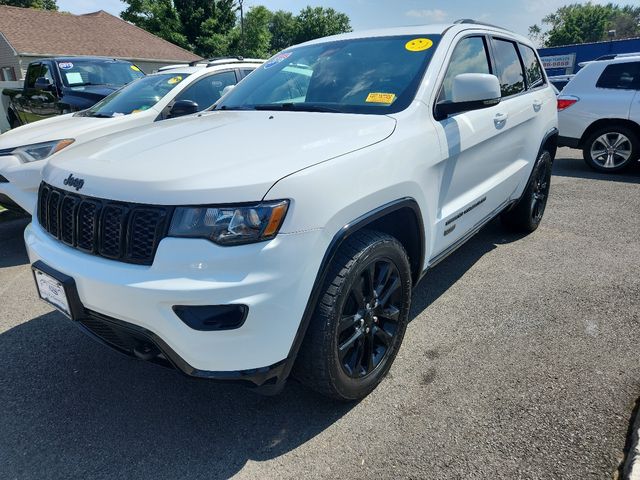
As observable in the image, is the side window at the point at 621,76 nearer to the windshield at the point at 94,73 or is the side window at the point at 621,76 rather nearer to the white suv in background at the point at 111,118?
the white suv in background at the point at 111,118

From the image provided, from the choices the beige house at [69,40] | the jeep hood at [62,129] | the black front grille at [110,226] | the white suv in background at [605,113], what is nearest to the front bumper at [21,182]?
the jeep hood at [62,129]

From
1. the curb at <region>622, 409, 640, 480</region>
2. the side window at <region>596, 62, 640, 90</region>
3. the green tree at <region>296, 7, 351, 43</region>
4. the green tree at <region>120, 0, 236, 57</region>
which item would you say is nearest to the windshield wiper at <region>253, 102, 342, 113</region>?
the curb at <region>622, 409, 640, 480</region>

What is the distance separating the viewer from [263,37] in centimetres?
4931

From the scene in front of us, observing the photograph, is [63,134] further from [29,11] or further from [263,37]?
[263,37]

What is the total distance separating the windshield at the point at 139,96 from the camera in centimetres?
548

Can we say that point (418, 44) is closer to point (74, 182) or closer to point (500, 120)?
point (500, 120)

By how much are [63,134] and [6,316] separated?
2.03 m

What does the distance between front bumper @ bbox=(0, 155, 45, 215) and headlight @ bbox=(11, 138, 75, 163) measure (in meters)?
0.09

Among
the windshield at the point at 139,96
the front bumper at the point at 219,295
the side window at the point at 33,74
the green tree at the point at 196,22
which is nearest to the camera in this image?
the front bumper at the point at 219,295

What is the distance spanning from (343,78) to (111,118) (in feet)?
10.6

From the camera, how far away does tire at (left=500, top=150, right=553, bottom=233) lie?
178 inches

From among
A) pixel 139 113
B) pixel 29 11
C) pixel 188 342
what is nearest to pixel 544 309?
pixel 188 342

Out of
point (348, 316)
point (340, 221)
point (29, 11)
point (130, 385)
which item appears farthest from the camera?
point (29, 11)

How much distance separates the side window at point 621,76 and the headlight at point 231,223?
26.3ft
